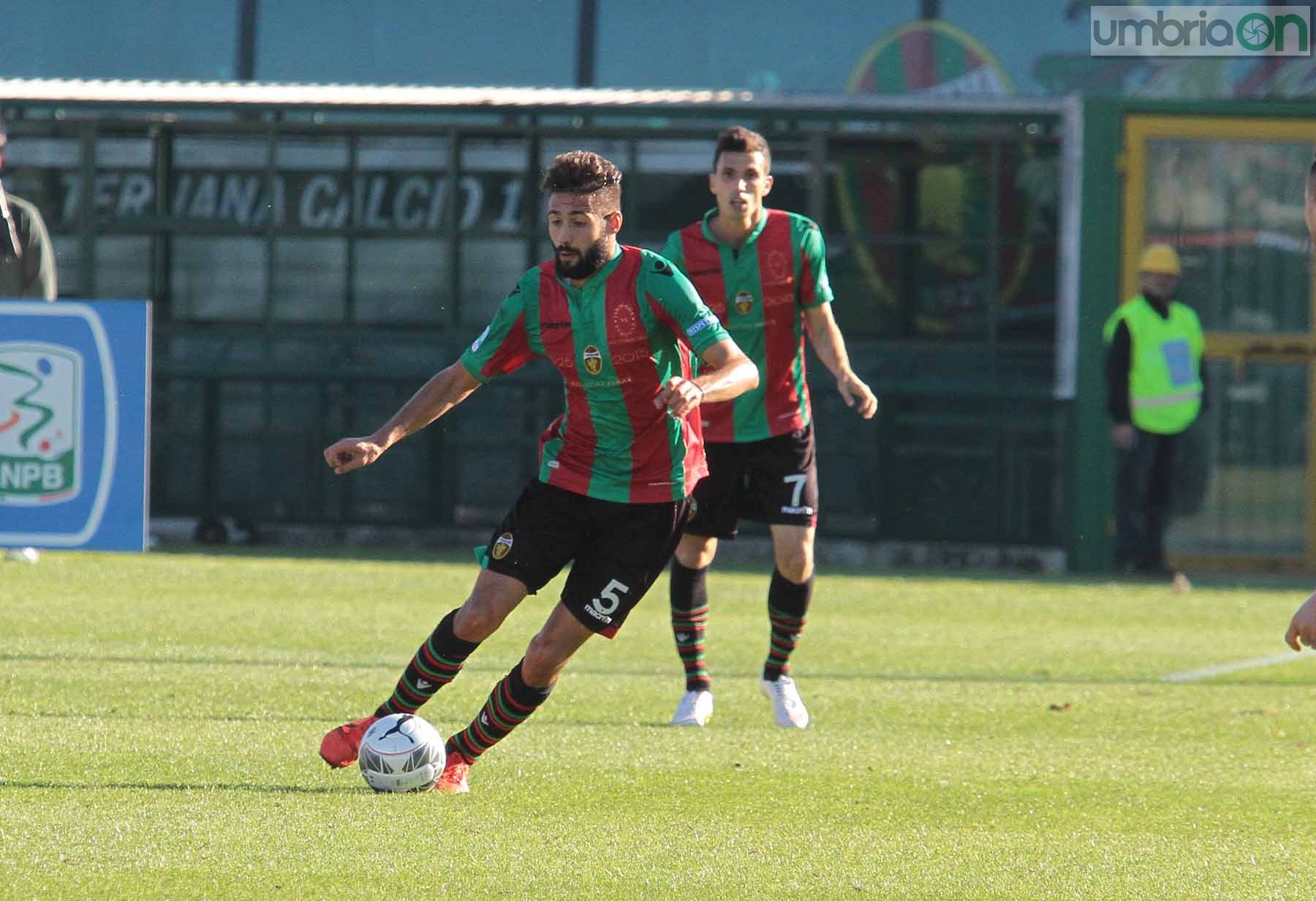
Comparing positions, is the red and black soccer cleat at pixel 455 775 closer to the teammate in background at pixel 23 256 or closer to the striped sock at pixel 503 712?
the striped sock at pixel 503 712

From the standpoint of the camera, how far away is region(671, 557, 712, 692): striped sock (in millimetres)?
7379

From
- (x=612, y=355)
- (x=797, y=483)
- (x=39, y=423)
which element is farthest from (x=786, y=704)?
(x=39, y=423)

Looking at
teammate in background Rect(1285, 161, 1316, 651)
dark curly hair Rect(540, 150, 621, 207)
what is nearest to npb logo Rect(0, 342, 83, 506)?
dark curly hair Rect(540, 150, 621, 207)

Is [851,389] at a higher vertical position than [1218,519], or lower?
higher

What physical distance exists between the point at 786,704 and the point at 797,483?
0.80 metres

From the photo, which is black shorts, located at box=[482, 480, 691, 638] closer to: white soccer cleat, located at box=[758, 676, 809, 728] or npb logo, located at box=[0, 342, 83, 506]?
white soccer cleat, located at box=[758, 676, 809, 728]

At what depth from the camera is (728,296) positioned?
7.47 metres

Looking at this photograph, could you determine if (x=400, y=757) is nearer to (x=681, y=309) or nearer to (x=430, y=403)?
(x=430, y=403)

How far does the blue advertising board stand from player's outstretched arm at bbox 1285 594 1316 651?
18.4 ft

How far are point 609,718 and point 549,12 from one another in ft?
30.4

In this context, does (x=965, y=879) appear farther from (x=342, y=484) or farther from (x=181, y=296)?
(x=181, y=296)

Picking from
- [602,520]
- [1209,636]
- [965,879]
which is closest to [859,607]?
[1209,636]

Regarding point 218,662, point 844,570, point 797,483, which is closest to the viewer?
point 797,483

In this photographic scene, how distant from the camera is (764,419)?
7.46 meters
